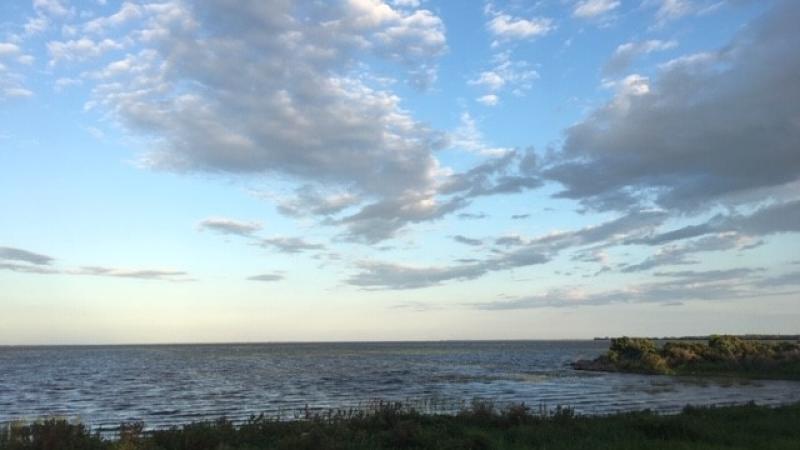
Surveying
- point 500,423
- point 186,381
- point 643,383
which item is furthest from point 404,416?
point 186,381

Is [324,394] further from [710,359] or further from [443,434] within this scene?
[710,359]

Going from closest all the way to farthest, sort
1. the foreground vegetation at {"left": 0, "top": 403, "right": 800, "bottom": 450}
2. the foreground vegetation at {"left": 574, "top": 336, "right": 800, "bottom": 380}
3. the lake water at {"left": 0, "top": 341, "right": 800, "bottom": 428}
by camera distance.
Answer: the foreground vegetation at {"left": 0, "top": 403, "right": 800, "bottom": 450}, the lake water at {"left": 0, "top": 341, "right": 800, "bottom": 428}, the foreground vegetation at {"left": 574, "top": 336, "right": 800, "bottom": 380}

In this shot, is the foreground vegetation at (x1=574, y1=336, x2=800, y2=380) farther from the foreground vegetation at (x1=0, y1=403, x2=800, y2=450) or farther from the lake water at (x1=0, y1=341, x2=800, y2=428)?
the foreground vegetation at (x1=0, y1=403, x2=800, y2=450)

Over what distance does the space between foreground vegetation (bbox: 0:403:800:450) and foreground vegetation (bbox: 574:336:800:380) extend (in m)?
46.9

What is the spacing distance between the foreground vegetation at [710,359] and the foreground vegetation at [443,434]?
46.9m

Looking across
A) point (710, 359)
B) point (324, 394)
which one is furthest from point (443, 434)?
point (710, 359)

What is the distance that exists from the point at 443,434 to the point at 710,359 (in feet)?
202

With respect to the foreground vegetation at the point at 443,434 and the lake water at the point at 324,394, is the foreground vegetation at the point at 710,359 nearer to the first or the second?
the lake water at the point at 324,394

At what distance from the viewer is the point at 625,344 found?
84.6 m

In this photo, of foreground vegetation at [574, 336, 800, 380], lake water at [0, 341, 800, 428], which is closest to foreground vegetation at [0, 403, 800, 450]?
lake water at [0, 341, 800, 428]

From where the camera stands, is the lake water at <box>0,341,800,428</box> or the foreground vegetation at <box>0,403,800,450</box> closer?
the foreground vegetation at <box>0,403,800,450</box>

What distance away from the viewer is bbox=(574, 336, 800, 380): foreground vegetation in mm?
65375

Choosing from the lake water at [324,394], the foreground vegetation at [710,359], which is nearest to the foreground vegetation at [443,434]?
the lake water at [324,394]

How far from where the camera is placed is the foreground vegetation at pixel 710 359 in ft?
214
